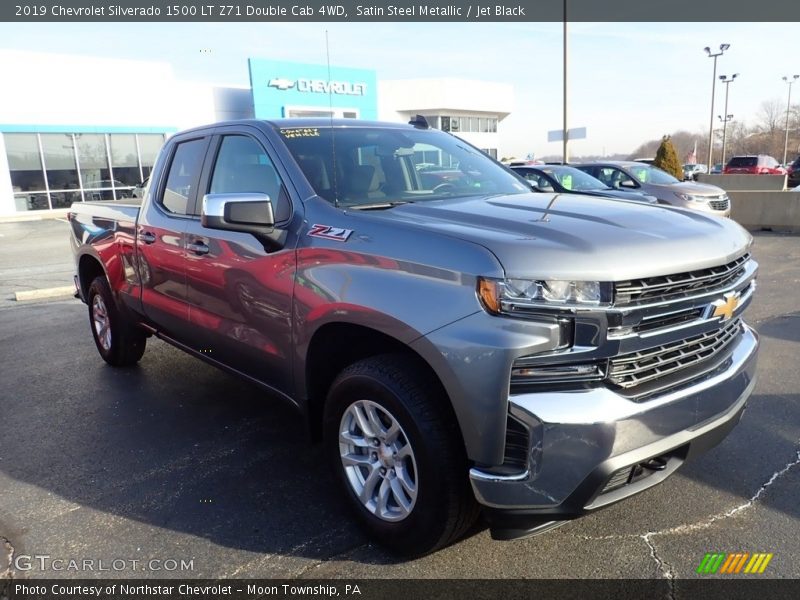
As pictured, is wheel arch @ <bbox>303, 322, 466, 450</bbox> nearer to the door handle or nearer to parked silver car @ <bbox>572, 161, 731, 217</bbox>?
the door handle

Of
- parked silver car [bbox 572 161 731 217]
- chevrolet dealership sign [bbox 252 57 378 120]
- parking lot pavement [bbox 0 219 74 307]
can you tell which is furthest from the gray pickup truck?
chevrolet dealership sign [bbox 252 57 378 120]

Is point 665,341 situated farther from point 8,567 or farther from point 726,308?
point 8,567

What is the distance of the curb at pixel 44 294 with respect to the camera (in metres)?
8.97

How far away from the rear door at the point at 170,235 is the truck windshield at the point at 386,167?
989 millimetres

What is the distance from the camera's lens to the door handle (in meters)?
3.73

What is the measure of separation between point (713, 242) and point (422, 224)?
4.03 feet

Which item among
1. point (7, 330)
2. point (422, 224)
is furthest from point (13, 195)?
point (422, 224)

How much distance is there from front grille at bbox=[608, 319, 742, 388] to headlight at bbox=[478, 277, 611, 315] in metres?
0.25

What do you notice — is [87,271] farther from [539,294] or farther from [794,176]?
[794,176]

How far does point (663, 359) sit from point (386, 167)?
1.89 m

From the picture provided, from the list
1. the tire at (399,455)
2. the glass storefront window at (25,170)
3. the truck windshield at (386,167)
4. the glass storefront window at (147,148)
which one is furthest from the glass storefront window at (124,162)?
the tire at (399,455)

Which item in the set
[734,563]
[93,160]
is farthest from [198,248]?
[93,160]

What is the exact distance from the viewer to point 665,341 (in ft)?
7.84

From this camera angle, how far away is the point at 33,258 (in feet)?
44.4
